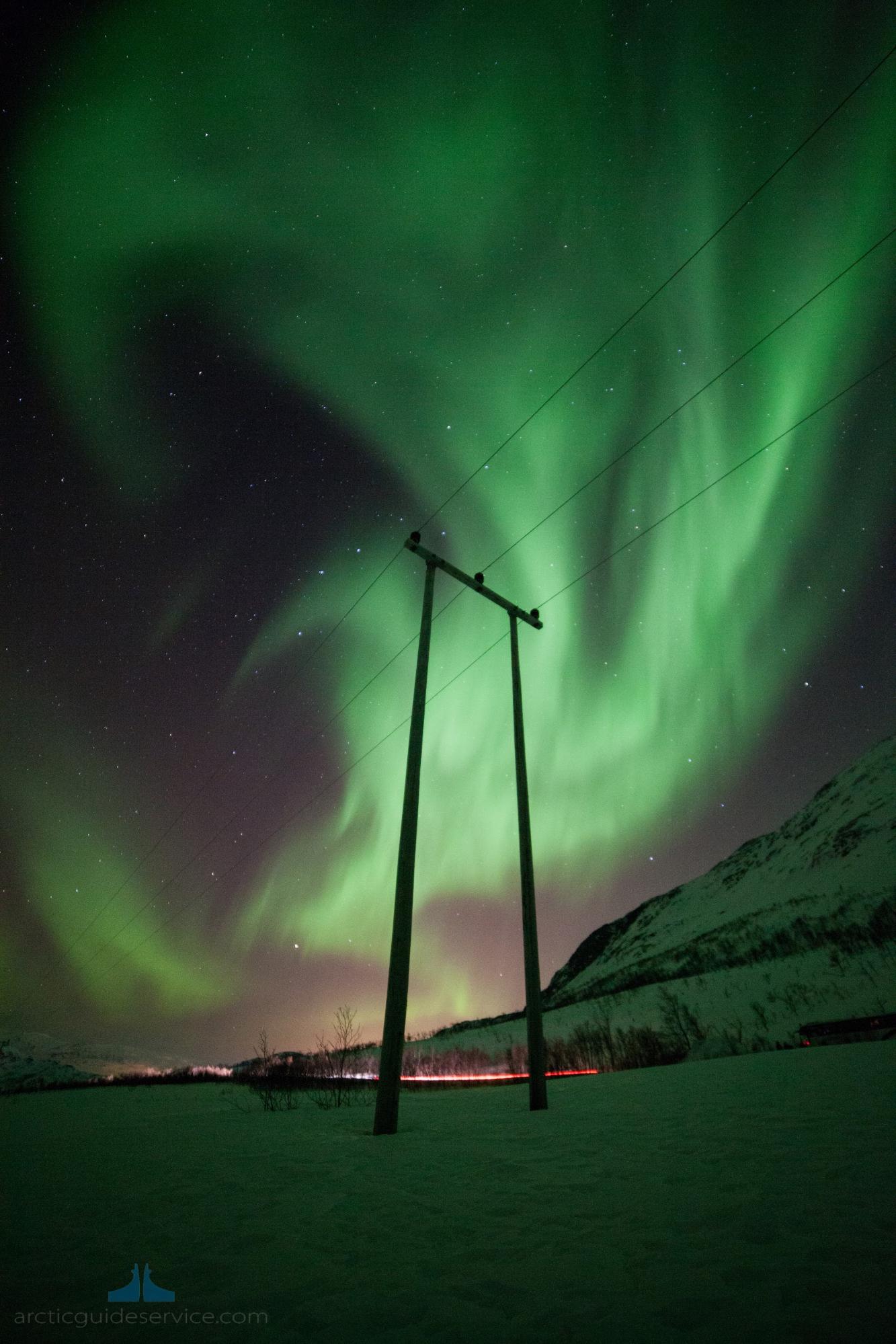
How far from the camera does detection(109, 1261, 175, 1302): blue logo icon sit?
127 inches

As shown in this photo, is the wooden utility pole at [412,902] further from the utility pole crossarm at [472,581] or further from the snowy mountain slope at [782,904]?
the snowy mountain slope at [782,904]

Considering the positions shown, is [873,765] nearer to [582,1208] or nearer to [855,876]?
[855,876]

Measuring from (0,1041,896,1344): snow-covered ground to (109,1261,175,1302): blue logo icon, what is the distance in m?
0.07

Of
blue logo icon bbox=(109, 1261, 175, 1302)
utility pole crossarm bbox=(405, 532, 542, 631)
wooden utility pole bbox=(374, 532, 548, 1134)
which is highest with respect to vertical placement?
utility pole crossarm bbox=(405, 532, 542, 631)

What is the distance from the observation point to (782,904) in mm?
57906

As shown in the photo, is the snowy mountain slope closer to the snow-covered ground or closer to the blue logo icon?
the snow-covered ground

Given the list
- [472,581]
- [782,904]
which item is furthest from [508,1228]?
[782,904]

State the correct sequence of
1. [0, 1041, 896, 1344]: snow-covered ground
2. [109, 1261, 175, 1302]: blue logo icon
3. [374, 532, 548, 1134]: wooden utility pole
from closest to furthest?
[0, 1041, 896, 1344]: snow-covered ground, [109, 1261, 175, 1302]: blue logo icon, [374, 532, 548, 1134]: wooden utility pole

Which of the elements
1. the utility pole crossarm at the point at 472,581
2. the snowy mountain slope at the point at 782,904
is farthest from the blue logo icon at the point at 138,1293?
the snowy mountain slope at the point at 782,904

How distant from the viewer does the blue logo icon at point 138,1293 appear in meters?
3.22

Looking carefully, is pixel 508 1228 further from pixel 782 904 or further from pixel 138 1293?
pixel 782 904

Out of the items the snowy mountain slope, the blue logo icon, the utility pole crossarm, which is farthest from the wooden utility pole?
the snowy mountain slope

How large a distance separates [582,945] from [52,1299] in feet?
509

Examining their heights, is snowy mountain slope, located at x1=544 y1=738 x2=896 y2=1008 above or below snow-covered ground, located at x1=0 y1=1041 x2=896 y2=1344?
above
